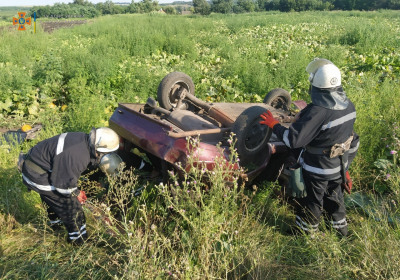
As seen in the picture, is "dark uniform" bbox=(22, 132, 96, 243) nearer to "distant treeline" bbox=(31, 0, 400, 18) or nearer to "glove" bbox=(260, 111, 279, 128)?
"glove" bbox=(260, 111, 279, 128)

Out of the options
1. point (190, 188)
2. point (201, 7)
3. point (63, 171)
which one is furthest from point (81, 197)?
point (201, 7)

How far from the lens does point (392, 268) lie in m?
2.37

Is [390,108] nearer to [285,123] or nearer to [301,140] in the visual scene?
[285,123]

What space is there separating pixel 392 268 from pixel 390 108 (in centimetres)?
412

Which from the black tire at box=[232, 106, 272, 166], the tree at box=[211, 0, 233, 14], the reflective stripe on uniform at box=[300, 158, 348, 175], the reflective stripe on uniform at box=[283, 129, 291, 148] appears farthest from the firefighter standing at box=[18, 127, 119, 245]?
the tree at box=[211, 0, 233, 14]

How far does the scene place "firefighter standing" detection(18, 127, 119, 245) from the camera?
324 cm

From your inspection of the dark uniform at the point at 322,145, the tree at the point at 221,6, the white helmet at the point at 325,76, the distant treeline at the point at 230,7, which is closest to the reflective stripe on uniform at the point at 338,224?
the dark uniform at the point at 322,145

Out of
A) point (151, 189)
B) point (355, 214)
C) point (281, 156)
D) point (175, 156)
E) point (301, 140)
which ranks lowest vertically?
point (355, 214)

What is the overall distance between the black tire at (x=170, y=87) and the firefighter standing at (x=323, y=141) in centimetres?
189

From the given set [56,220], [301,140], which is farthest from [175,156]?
[56,220]

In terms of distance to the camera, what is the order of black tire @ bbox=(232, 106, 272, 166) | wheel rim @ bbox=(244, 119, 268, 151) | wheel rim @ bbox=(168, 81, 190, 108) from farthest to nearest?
wheel rim @ bbox=(168, 81, 190, 108) < wheel rim @ bbox=(244, 119, 268, 151) < black tire @ bbox=(232, 106, 272, 166)

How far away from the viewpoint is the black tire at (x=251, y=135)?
11.5ft

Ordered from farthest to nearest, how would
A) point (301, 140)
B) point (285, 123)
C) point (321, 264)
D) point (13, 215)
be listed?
point (285, 123) → point (13, 215) → point (301, 140) → point (321, 264)

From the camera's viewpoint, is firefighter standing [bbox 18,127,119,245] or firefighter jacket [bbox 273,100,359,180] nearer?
firefighter jacket [bbox 273,100,359,180]
